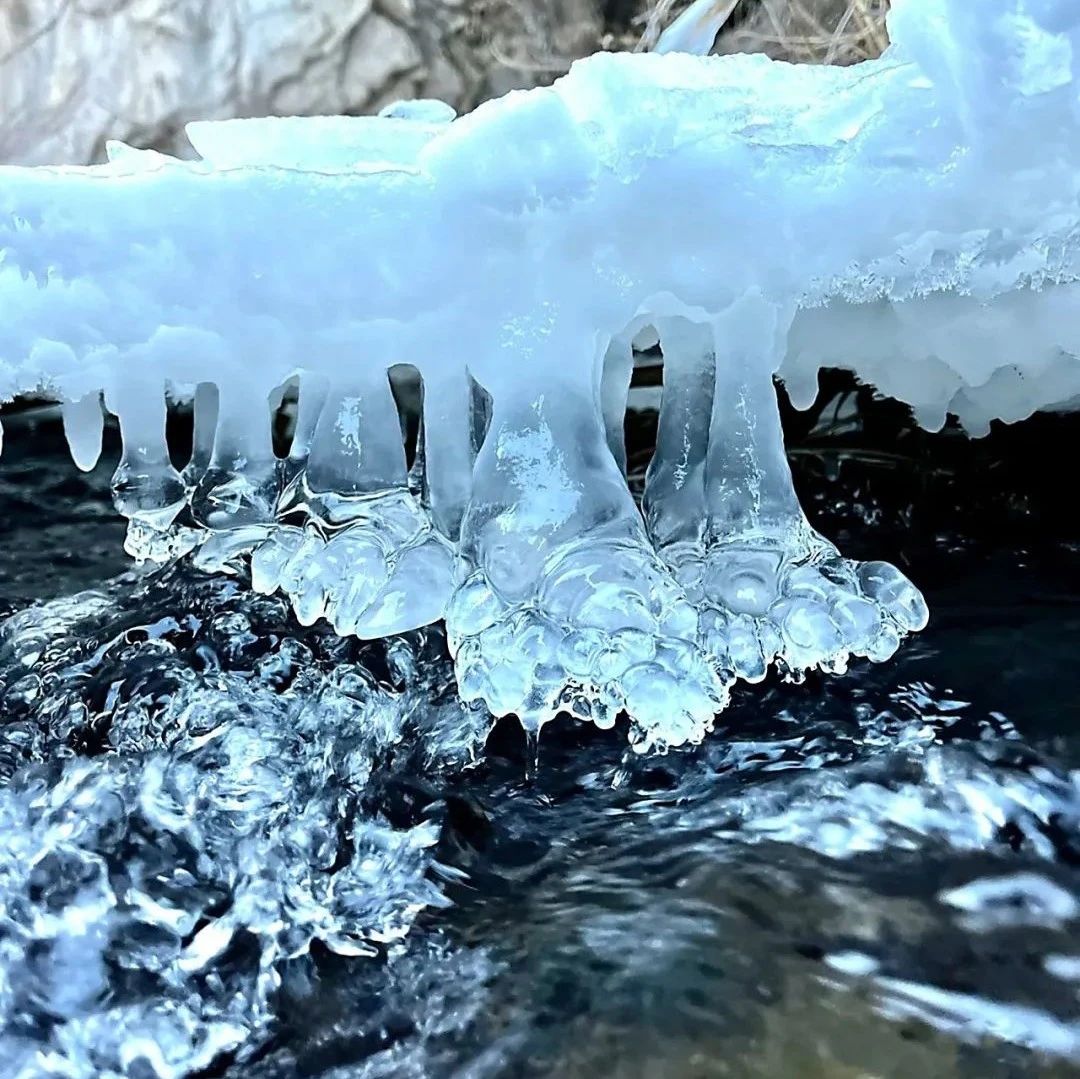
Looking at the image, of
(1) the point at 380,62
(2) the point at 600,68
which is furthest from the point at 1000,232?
(1) the point at 380,62

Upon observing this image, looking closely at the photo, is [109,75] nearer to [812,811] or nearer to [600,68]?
[600,68]

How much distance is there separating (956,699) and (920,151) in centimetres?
52

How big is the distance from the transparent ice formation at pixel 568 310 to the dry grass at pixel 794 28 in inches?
71.4

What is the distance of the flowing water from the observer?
0.75 metres

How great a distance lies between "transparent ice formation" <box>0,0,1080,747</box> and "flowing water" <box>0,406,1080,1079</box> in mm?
118

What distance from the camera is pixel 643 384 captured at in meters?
1.91

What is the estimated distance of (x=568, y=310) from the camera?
90 centimetres

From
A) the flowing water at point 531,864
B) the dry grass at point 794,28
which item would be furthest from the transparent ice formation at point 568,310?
the dry grass at point 794,28

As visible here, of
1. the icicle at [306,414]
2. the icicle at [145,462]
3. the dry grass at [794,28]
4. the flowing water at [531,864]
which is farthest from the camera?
the dry grass at [794,28]

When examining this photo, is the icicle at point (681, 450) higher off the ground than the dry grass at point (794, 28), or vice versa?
the dry grass at point (794, 28)

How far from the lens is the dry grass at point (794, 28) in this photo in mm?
2609

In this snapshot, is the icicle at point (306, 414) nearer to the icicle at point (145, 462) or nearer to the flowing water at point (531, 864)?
the icicle at point (145, 462)

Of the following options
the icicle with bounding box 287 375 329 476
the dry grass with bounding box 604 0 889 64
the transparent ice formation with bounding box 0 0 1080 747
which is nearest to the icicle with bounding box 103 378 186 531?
the transparent ice formation with bounding box 0 0 1080 747

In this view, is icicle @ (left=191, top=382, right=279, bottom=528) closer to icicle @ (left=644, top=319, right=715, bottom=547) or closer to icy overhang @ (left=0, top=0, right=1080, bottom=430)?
icy overhang @ (left=0, top=0, right=1080, bottom=430)
